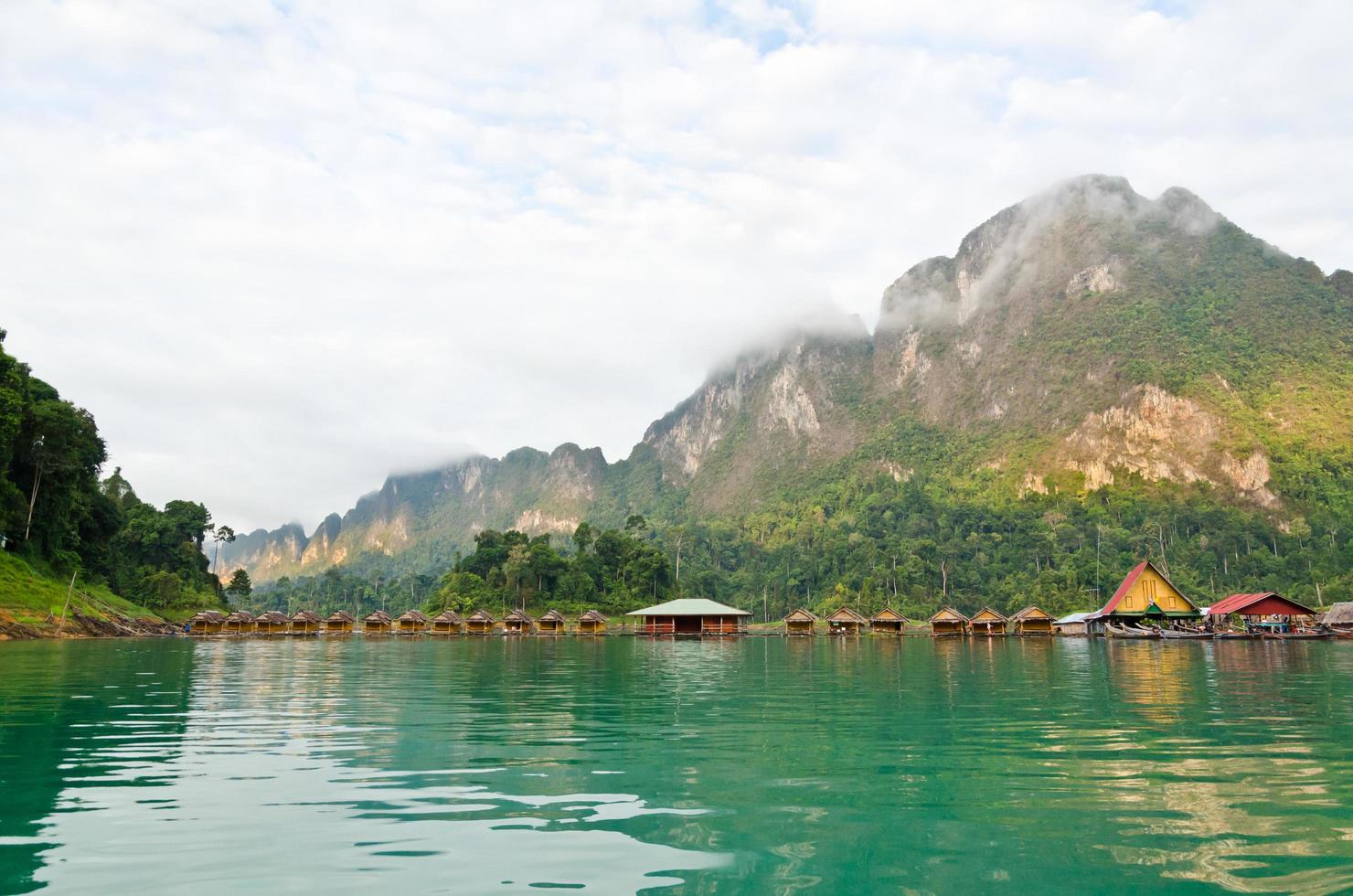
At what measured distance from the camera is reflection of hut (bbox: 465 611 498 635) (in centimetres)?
7600

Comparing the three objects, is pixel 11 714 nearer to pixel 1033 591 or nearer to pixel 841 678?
pixel 841 678

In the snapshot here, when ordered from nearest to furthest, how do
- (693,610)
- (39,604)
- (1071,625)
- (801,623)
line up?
1. (39,604)
2. (1071,625)
3. (693,610)
4. (801,623)

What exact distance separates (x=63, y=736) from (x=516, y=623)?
66.8 metres

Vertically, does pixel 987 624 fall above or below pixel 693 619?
below

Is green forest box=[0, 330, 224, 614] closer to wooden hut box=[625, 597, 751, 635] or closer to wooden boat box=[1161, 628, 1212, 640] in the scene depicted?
wooden hut box=[625, 597, 751, 635]

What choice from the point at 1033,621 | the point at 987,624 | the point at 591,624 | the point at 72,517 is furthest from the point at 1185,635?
the point at 72,517

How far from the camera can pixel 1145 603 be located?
199ft

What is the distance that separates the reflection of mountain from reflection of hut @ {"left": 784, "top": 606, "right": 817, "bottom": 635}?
52.8 m

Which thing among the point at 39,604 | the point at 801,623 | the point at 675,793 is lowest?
the point at 801,623

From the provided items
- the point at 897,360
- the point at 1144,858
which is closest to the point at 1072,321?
the point at 897,360

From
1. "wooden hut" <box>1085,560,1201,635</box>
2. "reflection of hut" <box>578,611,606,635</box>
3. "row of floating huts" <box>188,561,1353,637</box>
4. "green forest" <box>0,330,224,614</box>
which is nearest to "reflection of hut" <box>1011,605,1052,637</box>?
"row of floating huts" <box>188,561,1353,637</box>

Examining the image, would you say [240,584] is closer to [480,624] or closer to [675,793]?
[480,624]

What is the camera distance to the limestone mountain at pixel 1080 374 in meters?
112

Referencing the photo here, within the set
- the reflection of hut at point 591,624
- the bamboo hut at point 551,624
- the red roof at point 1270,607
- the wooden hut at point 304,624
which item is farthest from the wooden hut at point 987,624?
the wooden hut at point 304,624
